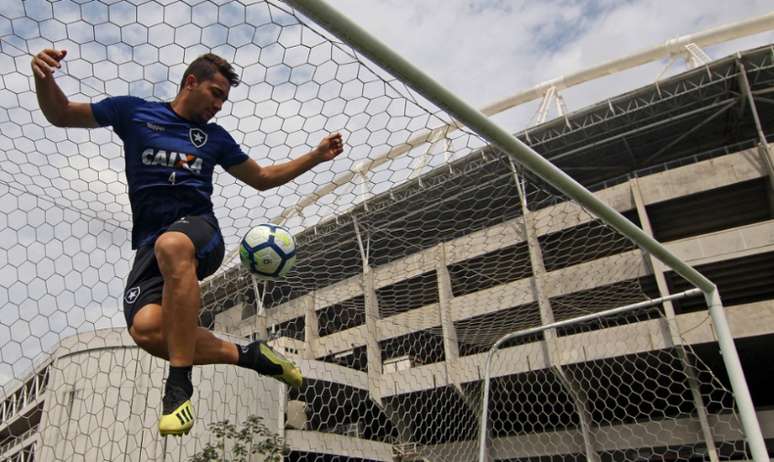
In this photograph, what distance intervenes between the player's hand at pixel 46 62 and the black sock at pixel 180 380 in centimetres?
107

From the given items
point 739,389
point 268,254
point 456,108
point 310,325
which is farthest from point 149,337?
point 310,325

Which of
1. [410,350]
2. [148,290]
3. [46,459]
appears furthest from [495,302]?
[148,290]

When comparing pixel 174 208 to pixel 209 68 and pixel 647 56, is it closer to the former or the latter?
pixel 209 68

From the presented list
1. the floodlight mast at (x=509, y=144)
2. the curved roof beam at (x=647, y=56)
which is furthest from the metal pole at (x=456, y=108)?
the curved roof beam at (x=647, y=56)

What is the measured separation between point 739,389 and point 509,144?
2477mm

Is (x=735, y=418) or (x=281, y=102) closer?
(x=281, y=102)

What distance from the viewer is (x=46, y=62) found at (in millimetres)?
1878

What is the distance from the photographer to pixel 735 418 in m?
13.3

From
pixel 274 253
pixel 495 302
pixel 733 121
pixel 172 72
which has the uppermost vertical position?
pixel 733 121

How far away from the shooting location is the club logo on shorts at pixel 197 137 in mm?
2174

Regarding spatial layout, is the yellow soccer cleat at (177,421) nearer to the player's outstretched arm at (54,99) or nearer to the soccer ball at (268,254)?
the soccer ball at (268,254)

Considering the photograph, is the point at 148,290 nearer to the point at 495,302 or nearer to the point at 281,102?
the point at 281,102

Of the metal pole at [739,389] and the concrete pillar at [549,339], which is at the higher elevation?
the concrete pillar at [549,339]

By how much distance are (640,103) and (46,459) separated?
15679 mm
